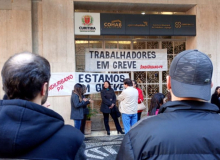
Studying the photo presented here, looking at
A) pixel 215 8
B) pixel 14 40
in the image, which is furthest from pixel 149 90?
pixel 14 40

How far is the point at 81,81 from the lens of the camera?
8273 millimetres

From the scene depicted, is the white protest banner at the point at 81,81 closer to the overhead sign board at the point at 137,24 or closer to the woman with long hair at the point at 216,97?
the overhead sign board at the point at 137,24

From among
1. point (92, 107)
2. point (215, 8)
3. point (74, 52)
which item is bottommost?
point (92, 107)

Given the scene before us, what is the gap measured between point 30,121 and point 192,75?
0.92 m

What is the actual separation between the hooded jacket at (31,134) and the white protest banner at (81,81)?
263 inches

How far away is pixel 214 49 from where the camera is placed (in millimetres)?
8945

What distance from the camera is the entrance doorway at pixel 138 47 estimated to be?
8.88 metres

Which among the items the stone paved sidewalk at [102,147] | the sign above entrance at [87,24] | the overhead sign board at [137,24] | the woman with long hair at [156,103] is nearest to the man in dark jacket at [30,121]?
the woman with long hair at [156,103]

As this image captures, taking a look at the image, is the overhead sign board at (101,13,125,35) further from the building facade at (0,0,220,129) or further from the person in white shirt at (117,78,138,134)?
the person in white shirt at (117,78,138,134)

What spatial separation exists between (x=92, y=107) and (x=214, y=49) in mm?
5118

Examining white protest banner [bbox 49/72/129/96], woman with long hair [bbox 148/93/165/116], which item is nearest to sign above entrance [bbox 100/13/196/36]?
white protest banner [bbox 49/72/129/96]

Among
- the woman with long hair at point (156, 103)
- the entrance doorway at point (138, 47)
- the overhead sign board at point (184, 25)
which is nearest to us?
the woman with long hair at point (156, 103)

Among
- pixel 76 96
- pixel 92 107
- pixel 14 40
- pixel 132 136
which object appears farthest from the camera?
pixel 92 107

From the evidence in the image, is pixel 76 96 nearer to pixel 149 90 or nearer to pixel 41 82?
pixel 149 90
